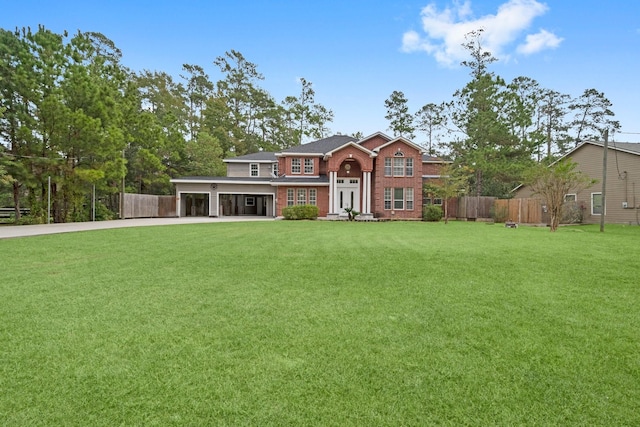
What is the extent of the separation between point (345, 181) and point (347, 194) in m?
0.96

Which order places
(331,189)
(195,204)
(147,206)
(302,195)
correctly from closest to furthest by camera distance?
(331,189)
(147,206)
(302,195)
(195,204)

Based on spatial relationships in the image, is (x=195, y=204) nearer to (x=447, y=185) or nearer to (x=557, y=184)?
(x=447, y=185)

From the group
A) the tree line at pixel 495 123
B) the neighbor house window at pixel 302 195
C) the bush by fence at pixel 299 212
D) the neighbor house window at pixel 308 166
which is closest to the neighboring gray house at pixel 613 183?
the tree line at pixel 495 123

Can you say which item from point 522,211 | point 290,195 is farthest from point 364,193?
point 522,211

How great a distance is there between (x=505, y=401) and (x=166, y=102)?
4197 cm

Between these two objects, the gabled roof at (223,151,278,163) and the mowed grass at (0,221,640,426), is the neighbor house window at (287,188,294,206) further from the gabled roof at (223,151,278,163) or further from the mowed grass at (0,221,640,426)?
the mowed grass at (0,221,640,426)

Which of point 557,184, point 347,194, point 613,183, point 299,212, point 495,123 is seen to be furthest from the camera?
point 495,123

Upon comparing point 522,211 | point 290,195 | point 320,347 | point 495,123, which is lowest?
point 320,347

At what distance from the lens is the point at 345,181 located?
85.0 ft

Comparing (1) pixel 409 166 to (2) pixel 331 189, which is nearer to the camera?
(1) pixel 409 166

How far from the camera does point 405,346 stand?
2.74 meters

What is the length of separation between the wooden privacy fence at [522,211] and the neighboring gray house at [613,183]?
2.51 feet

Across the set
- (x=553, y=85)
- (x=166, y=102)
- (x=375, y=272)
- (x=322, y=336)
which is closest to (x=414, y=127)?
(x=553, y=85)

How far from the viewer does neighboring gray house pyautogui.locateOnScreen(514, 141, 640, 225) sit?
62.7 feet
